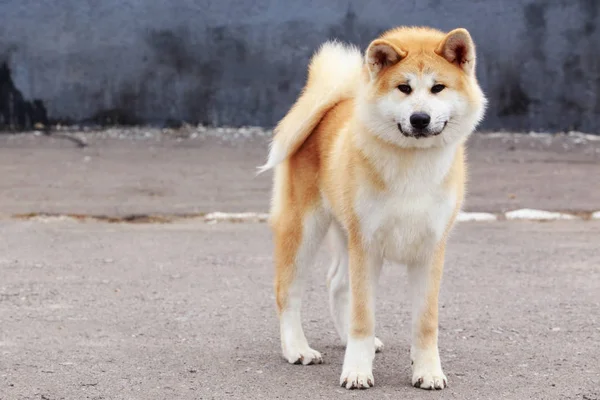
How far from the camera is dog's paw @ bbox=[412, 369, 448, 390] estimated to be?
4.46 m

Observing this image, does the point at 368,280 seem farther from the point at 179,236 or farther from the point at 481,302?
the point at 179,236

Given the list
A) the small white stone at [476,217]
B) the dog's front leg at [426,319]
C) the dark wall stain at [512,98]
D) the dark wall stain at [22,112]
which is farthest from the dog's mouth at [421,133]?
the dark wall stain at [22,112]

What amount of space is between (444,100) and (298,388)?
4.34 ft

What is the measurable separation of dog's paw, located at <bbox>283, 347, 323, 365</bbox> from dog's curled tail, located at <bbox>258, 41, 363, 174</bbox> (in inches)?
34.7

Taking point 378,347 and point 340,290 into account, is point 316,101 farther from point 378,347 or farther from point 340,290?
point 378,347

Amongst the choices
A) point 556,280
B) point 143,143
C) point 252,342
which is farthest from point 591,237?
point 143,143

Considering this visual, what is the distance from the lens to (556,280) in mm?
6449

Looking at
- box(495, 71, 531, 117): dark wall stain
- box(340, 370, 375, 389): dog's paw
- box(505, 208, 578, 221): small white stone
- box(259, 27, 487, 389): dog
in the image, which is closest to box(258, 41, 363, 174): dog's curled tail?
box(259, 27, 487, 389): dog

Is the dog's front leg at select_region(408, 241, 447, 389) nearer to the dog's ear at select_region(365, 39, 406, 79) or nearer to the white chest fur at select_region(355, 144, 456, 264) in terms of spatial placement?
the white chest fur at select_region(355, 144, 456, 264)

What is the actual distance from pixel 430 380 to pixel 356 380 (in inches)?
12.0

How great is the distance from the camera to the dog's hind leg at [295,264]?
16.2 ft

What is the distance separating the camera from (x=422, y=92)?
168 inches

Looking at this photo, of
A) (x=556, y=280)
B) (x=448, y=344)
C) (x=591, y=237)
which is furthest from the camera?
(x=591, y=237)

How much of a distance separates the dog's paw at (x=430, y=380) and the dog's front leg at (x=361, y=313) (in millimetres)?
190
